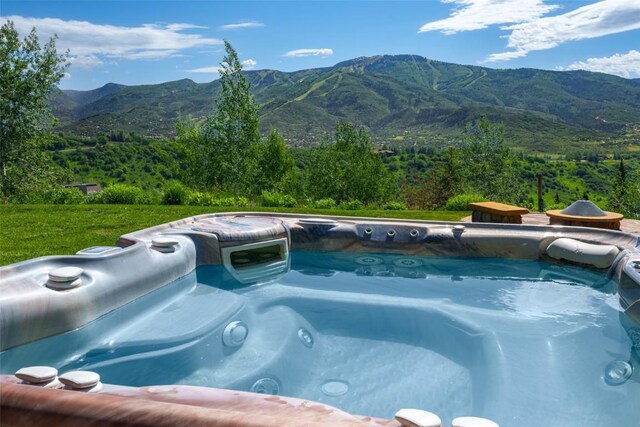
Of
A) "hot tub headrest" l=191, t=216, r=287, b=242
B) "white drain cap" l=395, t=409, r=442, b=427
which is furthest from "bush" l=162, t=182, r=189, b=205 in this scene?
"white drain cap" l=395, t=409, r=442, b=427

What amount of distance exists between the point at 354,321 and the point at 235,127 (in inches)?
479

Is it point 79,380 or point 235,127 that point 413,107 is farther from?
point 79,380

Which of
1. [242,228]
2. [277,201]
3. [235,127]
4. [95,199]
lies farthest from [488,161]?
[242,228]

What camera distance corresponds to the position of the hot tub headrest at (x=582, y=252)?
191 inches

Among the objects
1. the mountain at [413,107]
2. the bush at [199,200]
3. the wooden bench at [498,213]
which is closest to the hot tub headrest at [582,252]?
the wooden bench at [498,213]

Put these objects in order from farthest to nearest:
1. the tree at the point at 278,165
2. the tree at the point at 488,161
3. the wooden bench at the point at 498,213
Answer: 1. the tree at the point at 278,165
2. the tree at the point at 488,161
3. the wooden bench at the point at 498,213

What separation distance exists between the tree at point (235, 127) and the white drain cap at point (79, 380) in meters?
12.9

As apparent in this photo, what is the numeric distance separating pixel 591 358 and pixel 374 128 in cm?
12646

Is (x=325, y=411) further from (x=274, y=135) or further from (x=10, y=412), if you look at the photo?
(x=274, y=135)

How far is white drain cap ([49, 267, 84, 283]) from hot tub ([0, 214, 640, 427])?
15 millimetres

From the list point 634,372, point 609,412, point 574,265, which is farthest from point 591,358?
point 574,265

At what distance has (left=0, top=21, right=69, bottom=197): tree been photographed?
41.5ft

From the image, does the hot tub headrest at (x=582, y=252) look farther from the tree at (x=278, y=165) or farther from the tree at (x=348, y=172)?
the tree at (x=348, y=172)

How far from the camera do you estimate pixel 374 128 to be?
416 ft
